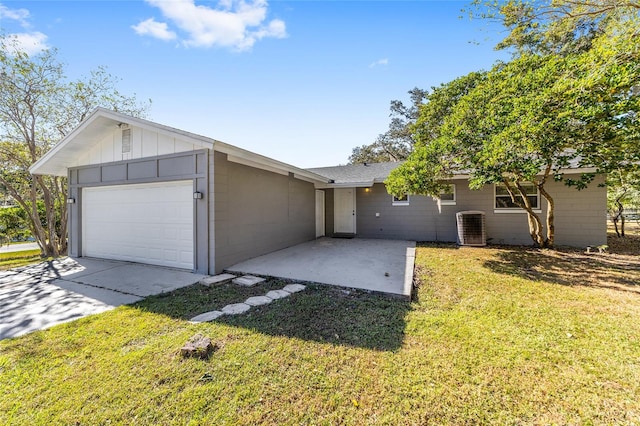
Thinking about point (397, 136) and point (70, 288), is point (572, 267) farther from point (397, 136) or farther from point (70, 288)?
point (397, 136)

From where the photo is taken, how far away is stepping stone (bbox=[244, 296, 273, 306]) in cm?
402

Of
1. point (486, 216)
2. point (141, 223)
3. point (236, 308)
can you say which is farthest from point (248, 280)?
point (486, 216)

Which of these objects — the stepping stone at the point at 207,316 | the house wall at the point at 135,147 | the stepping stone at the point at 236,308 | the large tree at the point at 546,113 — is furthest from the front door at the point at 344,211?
the stepping stone at the point at 207,316

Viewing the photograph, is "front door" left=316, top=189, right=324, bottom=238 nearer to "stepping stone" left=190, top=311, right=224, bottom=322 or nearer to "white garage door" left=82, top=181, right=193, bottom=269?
"white garage door" left=82, top=181, right=193, bottom=269

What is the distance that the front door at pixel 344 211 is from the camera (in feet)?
37.1

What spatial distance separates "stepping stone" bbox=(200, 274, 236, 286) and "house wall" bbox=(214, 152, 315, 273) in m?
0.30

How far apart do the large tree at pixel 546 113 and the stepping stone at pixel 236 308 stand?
5401 millimetres

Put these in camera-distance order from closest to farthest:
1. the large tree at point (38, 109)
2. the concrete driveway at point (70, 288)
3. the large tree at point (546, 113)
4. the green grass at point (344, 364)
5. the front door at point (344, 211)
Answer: the green grass at point (344, 364) → the concrete driveway at point (70, 288) → the large tree at point (546, 113) → the large tree at point (38, 109) → the front door at point (344, 211)

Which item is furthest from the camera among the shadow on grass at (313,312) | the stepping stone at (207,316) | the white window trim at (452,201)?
the white window trim at (452,201)

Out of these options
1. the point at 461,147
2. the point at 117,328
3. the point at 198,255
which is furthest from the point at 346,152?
the point at 117,328

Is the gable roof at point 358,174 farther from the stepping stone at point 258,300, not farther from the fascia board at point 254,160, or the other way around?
the stepping stone at point 258,300

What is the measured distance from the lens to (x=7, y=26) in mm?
8344

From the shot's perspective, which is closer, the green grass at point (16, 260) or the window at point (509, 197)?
the green grass at point (16, 260)

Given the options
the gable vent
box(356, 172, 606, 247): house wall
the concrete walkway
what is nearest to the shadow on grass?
the concrete walkway
